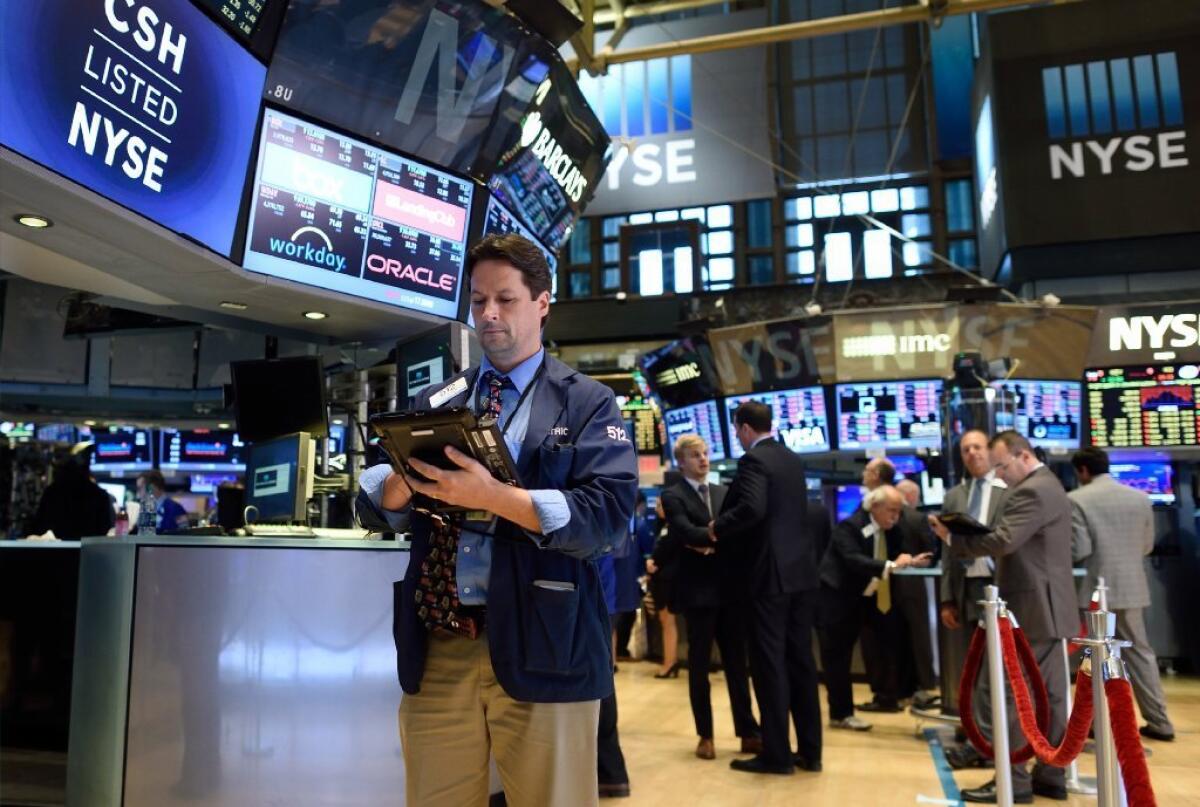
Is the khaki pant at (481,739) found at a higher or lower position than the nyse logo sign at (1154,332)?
lower

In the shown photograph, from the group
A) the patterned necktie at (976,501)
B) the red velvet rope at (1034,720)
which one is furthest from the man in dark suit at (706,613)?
the red velvet rope at (1034,720)

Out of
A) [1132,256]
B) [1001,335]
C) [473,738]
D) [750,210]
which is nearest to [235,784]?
[473,738]

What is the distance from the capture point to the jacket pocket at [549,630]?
1.57 m

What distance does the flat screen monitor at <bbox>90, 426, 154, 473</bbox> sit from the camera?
9742mm

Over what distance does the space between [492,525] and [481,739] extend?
14.8 inches

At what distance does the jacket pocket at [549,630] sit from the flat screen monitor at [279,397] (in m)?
3.09

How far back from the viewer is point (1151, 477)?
902 centimetres

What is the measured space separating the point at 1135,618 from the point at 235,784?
5.47m

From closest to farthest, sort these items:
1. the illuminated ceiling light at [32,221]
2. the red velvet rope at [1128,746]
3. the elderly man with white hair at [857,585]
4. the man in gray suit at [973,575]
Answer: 1. the red velvet rope at [1128,746]
2. the illuminated ceiling light at [32,221]
3. the man in gray suit at [973,575]
4. the elderly man with white hair at [857,585]

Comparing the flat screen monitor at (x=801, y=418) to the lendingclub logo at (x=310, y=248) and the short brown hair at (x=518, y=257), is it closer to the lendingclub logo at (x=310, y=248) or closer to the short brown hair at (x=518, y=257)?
the lendingclub logo at (x=310, y=248)

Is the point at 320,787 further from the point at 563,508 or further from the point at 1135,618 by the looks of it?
the point at 1135,618

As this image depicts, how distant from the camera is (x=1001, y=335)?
29.1ft

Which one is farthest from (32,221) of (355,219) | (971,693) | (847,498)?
(847,498)

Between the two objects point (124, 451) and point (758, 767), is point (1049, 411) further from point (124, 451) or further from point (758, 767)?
point (124, 451)
